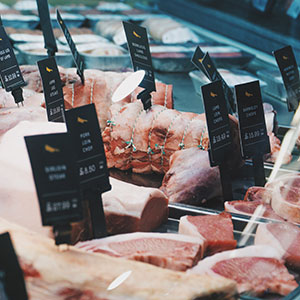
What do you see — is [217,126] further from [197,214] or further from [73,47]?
[73,47]

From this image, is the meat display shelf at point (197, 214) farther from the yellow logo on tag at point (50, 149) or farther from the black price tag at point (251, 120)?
the yellow logo on tag at point (50, 149)

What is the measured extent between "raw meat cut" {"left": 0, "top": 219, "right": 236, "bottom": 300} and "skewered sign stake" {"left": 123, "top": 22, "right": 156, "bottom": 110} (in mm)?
1379

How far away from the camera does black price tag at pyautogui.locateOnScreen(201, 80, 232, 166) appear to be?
2.02 meters

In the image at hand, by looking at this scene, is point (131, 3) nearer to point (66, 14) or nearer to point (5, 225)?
point (66, 14)

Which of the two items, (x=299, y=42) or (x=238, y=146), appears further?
(x=299, y=42)

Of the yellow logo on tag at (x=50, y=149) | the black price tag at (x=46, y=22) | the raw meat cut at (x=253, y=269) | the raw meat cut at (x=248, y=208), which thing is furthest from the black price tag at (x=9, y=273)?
the black price tag at (x=46, y=22)

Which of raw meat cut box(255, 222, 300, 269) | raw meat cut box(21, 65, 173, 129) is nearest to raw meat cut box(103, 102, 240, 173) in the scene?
raw meat cut box(21, 65, 173, 129)

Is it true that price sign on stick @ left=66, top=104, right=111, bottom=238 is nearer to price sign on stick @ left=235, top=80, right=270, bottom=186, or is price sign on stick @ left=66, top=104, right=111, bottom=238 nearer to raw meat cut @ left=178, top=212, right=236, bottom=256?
raw meat cut @ left=178, top=212, right=236, bottom=256

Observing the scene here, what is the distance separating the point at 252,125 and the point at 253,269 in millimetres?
853

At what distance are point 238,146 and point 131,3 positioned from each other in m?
4.74

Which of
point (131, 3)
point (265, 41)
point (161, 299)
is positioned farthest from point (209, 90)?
point (131, 3)

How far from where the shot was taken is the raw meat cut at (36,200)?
5.24 feet

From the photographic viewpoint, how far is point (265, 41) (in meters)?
4.73

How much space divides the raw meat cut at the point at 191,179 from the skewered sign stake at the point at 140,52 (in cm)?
42
